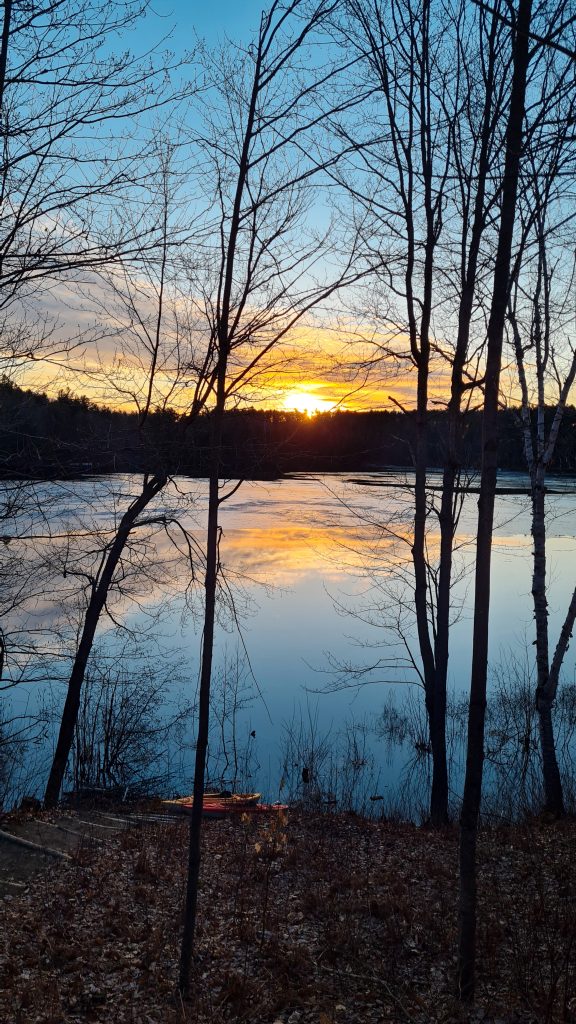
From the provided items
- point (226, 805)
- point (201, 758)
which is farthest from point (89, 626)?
point (201, 758)

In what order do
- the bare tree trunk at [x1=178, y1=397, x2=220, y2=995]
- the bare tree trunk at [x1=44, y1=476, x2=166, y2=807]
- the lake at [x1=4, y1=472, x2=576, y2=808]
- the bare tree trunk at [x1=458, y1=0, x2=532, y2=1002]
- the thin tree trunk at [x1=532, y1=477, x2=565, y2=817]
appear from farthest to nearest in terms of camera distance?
the lake at [x1=4, y1=472, x2=576, y2=808] → the bare tree trunk at [x1=44, y1=476, x2=166, y2=807] → the thin tree trunk at [x1=532, y1=477, x2=565, y2=817] → the bare tree trunk at [x1=178, y1=397, x2=220, y2=995] → the bare tree trunk at [x1=458, y1=0, x2=532, y2=1002]

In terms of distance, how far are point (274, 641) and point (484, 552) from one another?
1592 cm

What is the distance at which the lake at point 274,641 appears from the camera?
11898mm

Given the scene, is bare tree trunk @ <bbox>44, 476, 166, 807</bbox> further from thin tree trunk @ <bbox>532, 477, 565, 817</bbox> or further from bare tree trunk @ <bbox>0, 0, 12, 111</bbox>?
bare tree trunk @ <bbox>0, 0, 12, 111</bbox>

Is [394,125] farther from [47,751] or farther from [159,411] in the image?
[47,751]

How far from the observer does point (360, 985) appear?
15.5 feet

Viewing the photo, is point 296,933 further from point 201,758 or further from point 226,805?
point 226,805

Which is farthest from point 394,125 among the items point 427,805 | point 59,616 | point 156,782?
point 59,616

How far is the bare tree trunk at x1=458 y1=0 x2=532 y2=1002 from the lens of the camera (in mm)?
4094

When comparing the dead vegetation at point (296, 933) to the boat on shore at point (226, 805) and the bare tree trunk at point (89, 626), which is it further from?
the bare tree trunk at point (89, 626)

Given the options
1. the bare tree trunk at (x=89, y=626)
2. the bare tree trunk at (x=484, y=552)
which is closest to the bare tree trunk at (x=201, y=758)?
the bare tree trunk at (x=484, y=552)

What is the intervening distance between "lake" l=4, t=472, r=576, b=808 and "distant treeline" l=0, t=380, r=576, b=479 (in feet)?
1.43

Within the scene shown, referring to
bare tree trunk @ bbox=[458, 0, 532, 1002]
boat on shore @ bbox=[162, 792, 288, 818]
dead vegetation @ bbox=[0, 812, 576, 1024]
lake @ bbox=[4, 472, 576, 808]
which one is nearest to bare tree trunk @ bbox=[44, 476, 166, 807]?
lake @ bbox=[4, 472, 576, 808]

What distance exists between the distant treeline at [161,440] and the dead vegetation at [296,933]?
3.60 metres
